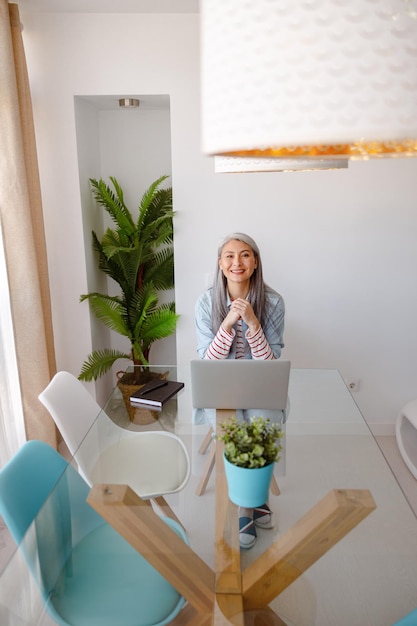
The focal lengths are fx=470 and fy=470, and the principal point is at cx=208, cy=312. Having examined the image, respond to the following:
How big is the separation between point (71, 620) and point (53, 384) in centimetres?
98

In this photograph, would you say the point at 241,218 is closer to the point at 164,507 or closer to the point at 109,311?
the point at 109,311

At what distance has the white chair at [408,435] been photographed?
10.2 ft

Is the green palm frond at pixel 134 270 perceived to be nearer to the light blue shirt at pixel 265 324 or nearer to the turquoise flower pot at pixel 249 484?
the light blue shirt at pixel 265 324

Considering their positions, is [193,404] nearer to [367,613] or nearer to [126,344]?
[367,613]

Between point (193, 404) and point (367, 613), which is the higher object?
point (193, 404)

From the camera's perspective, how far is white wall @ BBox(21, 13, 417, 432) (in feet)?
9.67

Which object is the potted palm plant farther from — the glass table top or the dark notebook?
the glass table top

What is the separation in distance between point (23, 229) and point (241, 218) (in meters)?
1.39

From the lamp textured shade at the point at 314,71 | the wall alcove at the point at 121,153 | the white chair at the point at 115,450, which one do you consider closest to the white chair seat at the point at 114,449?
the white chair at the point at 115,450

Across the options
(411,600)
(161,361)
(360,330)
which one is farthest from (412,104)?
(161,361)

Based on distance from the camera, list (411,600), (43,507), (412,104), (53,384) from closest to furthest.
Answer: (412,104) < (411,600) < (43,507) < (53,384)

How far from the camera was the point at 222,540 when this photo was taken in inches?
59.1

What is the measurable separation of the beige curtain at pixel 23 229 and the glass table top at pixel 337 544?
1.00m

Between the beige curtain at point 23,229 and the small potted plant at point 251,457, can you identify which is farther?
the beige curtain at point 23,229
